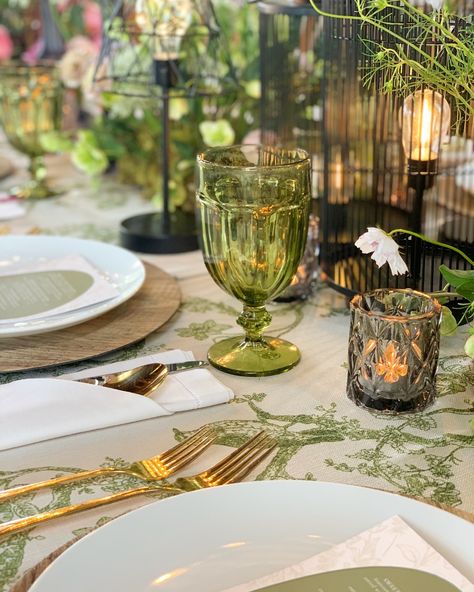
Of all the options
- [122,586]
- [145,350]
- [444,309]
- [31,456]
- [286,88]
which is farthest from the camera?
[286,88]

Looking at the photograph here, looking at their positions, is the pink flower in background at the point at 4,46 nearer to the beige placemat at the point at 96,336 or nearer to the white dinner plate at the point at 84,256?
the white dinner plate at the point at 84,256


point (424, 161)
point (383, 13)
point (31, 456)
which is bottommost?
point (31, 456)

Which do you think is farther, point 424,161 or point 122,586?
point 424,161

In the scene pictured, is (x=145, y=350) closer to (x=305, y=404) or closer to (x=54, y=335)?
(x=54, y=335)

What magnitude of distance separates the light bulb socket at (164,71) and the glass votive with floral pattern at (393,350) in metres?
0.64

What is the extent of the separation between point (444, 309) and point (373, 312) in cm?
8

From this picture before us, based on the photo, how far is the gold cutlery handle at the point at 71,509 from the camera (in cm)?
66

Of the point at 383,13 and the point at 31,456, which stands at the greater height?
the point at 383,13

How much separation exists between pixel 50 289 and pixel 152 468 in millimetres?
401

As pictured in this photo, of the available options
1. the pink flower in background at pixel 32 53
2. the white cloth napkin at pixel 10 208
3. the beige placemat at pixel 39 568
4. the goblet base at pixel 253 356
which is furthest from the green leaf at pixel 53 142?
the beige placemat at pixel 39 568

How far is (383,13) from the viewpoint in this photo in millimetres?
938

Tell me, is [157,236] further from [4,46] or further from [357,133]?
[4,46]

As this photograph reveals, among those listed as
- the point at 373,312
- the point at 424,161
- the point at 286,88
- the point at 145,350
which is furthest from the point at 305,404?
the point at 286,88

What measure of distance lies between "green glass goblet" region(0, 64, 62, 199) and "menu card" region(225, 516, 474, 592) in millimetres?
1225
